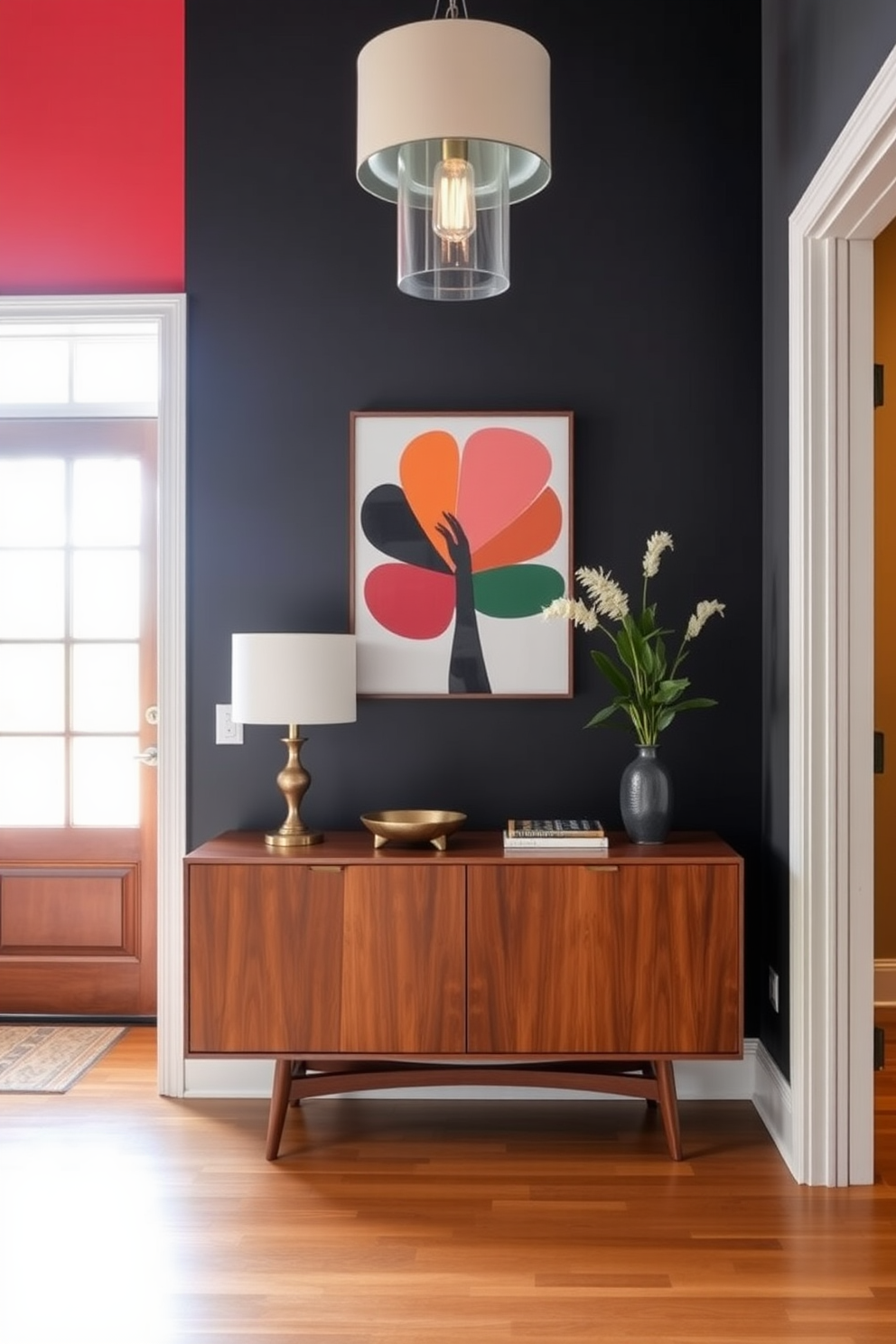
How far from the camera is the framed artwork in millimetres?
3578

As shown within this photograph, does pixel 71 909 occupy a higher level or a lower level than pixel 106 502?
lower

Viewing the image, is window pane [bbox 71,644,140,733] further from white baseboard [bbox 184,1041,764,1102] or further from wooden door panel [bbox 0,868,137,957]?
white baseboard [bbox 184,1041,764,1102]

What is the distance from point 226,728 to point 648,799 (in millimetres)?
1273

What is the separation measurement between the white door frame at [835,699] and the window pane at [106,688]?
91.1 inches

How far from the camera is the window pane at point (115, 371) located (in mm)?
4133

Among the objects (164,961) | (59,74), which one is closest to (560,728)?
(164,961)

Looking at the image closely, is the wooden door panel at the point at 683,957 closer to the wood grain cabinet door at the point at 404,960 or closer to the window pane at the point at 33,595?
the wood grain cabinet door at the point at 404,960

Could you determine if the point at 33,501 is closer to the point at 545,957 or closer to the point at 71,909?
the point at 71,909

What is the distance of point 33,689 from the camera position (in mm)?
4246

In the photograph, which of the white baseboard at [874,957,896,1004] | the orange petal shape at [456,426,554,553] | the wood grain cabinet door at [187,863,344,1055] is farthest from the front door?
the white baseboard at [874,957,896,1004]

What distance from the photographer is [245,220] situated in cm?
364

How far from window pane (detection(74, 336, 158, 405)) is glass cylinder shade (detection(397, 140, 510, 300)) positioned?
206cm

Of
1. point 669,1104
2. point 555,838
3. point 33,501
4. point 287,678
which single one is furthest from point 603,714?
point 33,501

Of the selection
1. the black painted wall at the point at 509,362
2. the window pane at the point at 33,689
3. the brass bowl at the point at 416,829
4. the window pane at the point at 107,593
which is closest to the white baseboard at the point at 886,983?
the black painted wall at the point at 509,362
